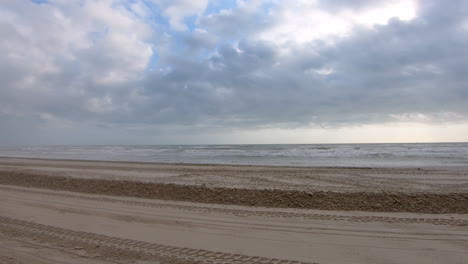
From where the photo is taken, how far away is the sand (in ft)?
14.0

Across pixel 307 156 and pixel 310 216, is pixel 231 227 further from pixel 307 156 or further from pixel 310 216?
pixel 307 156

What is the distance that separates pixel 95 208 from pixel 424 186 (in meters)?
12.1

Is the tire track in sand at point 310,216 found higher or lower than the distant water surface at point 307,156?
higher

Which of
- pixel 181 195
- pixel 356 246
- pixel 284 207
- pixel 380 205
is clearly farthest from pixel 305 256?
pixel 181 195

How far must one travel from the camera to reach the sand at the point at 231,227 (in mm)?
4273

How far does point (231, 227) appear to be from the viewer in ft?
18.5

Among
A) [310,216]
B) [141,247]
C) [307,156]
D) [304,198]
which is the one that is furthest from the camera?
[307,156]

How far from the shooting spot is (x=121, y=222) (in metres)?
6.07

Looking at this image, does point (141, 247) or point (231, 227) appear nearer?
point (141, 247)

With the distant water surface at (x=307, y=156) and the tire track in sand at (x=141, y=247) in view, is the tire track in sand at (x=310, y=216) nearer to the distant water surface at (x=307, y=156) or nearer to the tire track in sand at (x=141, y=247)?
the tire track in sand at (x=141, y=247)

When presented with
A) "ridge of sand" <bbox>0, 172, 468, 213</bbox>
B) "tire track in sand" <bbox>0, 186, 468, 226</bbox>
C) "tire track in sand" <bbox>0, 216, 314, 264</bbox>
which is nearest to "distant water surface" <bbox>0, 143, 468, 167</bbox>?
"ridge of sand" <bbox>0, 172, 468, 213</bbox>

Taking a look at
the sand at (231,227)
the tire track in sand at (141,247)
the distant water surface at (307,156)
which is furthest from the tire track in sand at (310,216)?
the distant water surface at (307,156)

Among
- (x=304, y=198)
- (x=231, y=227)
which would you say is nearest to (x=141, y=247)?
(x=231, y=227)

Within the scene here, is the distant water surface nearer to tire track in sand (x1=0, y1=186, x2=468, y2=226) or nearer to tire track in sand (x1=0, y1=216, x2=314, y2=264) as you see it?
tire track in sand (x1=0, y1=186, x2=468, y2=226)
